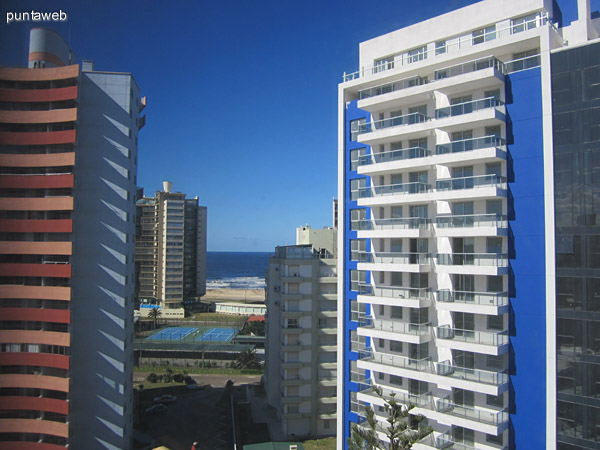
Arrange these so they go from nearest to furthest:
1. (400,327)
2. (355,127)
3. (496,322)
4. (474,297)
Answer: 1. (496,322)
2. (474,297)
3. (400,327)
4. (355,127)

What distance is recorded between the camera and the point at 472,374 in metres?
13.1

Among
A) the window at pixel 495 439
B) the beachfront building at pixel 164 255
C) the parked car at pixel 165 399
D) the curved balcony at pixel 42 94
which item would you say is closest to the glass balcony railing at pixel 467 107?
the window at pixel 495 439

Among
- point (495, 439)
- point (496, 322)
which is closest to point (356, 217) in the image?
point (496, 322)

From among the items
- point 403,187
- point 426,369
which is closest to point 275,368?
point 426,369

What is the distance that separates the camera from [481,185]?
13.2 m

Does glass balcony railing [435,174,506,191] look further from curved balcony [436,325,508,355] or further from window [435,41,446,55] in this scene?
window [435,41,446,55]

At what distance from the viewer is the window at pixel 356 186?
681 inches

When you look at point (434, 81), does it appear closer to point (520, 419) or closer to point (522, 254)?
point (522, 254)

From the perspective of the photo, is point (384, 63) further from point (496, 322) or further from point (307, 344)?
point (307, 344)

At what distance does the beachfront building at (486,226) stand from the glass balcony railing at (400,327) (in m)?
0.05

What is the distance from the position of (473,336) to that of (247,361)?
2625 cm

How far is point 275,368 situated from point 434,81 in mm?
18256

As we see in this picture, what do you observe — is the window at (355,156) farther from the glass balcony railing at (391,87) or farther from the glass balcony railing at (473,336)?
the glass balcony railing at (473,336)

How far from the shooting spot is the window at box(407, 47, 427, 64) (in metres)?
15.9
